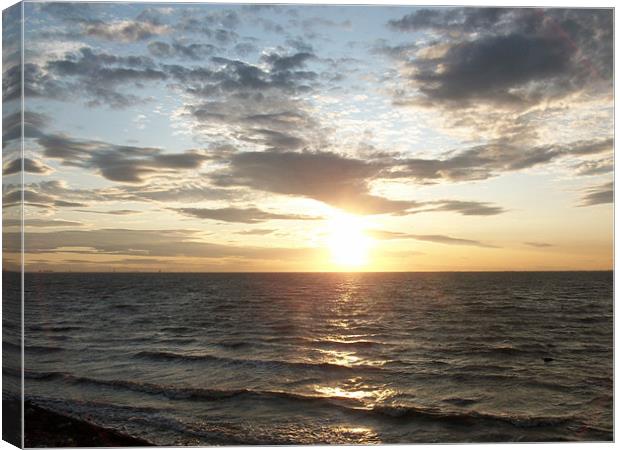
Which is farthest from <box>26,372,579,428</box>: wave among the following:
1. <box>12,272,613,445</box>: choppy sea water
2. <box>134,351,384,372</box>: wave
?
<box>134,351,384,372</box>: wave

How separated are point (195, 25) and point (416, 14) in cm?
205

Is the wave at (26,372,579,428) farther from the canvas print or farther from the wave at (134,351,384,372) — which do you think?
the wave at (134,351,384,372)

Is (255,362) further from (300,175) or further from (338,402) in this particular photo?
(300,175)

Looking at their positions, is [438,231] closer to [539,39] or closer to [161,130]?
[539,39]

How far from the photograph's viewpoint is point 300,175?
6324 mm

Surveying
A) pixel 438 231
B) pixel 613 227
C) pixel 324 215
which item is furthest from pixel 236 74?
pixel 613 227

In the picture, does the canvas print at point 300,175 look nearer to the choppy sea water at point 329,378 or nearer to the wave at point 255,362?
the choppy sea water at point 329,378

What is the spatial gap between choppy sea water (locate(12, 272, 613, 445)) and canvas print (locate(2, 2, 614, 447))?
4 centimetres

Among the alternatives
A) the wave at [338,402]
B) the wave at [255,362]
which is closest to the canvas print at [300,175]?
the wave at [338,402]

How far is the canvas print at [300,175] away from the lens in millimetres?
5105

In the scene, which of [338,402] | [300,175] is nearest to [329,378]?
[338,402]

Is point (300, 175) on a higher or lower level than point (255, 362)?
higher

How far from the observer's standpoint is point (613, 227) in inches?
204

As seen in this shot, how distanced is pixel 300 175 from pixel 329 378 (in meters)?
2.97
